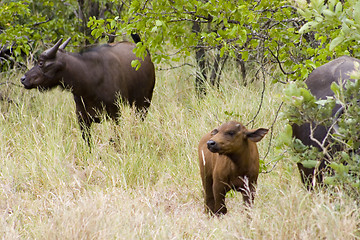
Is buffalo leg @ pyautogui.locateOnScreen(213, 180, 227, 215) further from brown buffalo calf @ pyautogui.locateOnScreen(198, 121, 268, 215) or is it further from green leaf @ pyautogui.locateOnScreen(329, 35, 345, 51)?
green leaf @ pyautogui.locateOnScreen(329, 35, 345, 51)

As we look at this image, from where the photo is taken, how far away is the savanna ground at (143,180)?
14.0ft

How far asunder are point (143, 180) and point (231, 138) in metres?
1.79

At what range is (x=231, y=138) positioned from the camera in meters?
4.89

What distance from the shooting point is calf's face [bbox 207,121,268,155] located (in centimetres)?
479

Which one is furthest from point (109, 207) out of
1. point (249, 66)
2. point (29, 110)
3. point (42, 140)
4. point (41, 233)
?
point (249, 66)

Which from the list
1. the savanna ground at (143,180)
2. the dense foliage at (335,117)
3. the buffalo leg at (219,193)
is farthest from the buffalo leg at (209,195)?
the dense foliage at (335,117)

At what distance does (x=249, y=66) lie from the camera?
10.8m

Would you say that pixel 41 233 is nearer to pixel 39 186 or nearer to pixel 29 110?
pixel 39 186

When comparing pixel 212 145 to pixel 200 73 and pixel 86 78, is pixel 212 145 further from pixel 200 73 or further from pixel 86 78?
pixel 200 73

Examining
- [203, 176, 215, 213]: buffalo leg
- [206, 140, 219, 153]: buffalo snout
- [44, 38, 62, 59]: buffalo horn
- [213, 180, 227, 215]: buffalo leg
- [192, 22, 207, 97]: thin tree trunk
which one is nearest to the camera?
[206, 140, 219, 153]: buffalo snout

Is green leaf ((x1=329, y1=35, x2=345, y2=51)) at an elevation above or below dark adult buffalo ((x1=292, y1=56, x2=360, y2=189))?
above

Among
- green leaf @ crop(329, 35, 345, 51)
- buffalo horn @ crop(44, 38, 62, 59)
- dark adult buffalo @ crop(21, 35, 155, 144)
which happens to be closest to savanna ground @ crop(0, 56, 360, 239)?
dark adult buffalo @ crop(21, 35, 155, 144)

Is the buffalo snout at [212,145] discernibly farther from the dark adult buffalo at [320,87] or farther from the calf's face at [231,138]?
the dark adult buffalo at [320,87]

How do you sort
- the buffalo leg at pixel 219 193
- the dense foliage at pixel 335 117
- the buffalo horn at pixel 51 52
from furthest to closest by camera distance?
the buffalo horn at pixel 51 52, the buffalo leg at pixel 219 193, the dense foliage at pixel 335 117
